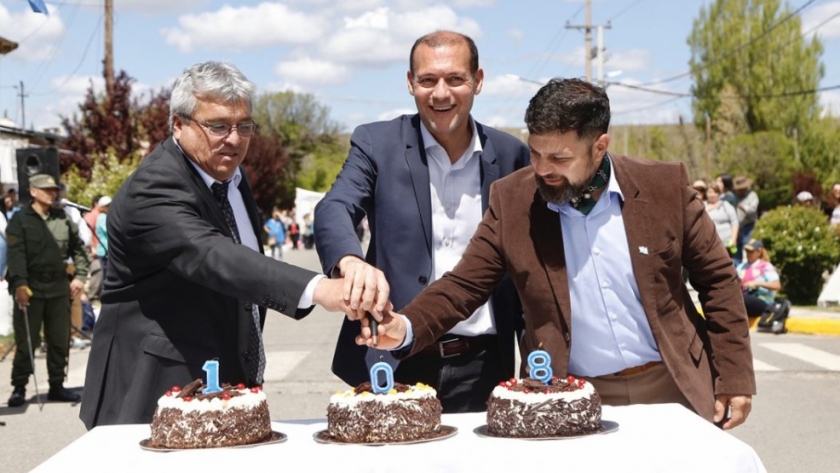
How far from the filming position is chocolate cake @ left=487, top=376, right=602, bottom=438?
3.42 metres

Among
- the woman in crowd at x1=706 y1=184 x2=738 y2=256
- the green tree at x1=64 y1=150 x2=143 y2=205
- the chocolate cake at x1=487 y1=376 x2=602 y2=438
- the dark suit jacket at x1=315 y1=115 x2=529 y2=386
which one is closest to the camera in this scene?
the chocolate cake at x1=487 y1=376 x2=602 y2=438

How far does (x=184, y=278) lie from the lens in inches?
154

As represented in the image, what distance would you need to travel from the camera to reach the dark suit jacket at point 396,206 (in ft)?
14.8

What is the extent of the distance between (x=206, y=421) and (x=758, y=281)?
1340 cm

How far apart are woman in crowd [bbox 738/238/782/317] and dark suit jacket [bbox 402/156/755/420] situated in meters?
11.6

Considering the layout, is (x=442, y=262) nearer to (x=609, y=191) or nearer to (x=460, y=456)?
(x=609, y=191)

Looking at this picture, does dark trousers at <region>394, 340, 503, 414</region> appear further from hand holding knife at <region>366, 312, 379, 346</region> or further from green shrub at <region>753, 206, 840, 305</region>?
green shrub at <region>753, 206, 840, 305</region>

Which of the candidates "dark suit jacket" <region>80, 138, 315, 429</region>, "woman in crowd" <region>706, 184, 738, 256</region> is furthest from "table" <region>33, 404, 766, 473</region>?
"woman in crowd" <region>706, 184, 738, 256</region>

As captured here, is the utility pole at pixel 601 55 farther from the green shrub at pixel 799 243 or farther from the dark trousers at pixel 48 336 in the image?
the dark trousers at pixel 48 336

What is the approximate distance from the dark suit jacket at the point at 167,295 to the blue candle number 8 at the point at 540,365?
826 millimetres

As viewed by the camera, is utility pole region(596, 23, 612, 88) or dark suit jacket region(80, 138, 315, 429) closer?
dark suit jacket region(80, 138, 315, 429)

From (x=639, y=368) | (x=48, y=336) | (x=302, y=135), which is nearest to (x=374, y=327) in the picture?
(x=639, y=368)

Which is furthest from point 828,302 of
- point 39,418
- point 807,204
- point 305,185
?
point 305,185

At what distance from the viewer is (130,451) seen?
3.30 m
